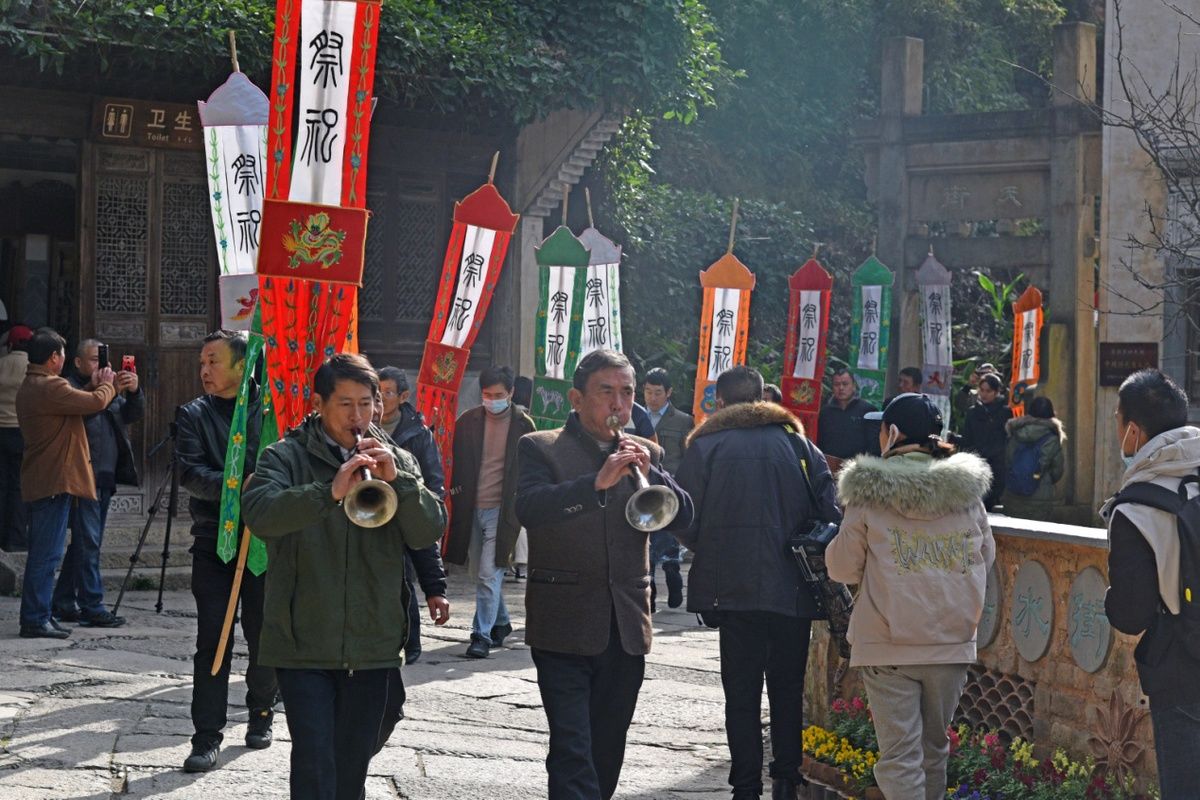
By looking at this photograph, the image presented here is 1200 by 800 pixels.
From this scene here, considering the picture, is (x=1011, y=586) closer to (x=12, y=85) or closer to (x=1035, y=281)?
(x=12, y=85)

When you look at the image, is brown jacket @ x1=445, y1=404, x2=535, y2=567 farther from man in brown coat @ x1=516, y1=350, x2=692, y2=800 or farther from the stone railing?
man in brown coat @ x1=516, y1=350, x2=692, y2=800

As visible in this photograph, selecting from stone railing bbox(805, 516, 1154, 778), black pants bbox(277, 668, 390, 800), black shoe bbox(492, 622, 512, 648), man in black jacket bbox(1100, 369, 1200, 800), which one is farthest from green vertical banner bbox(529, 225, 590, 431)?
man in black jacket bbox(1100, 369, 1200, 800)

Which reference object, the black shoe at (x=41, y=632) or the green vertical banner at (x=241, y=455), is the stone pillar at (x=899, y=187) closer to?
the black shoe at (x=41, y=632)

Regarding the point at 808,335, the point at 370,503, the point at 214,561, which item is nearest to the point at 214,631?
the point at 214,561

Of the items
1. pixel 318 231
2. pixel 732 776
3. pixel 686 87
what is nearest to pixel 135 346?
pixel 686 87

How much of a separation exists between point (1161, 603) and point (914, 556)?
943 mm

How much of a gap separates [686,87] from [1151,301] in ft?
19.3

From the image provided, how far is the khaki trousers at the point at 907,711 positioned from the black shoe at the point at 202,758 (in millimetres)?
2940

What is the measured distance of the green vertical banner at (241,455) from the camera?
6953 mm

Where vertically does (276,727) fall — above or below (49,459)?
below

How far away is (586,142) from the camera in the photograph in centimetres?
1478

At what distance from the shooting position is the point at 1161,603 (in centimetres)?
490

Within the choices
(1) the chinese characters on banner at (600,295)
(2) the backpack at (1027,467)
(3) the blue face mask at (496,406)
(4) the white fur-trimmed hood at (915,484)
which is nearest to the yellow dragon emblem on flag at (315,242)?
(4) the white fur-trimmed hood at (915,484)

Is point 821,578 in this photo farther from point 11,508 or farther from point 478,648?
point 11,508
